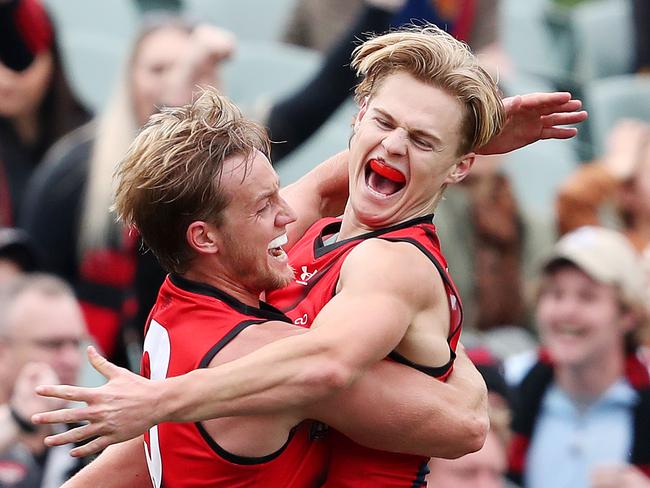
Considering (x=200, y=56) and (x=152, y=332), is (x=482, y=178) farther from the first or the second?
(x=152, y=332)

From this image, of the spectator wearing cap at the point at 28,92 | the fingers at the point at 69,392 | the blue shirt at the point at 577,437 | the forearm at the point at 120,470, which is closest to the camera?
the fingers at the point at 69,392

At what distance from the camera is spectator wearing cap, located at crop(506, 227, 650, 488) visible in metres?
5.46

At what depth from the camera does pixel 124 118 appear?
571 cm

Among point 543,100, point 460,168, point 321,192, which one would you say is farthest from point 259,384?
point 543,100

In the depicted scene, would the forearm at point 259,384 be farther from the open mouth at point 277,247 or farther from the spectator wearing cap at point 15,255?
the spectator wearing cap at point 15,255

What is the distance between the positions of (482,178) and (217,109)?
10.2 ft

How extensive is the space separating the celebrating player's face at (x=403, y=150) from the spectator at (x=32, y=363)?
6.26 ft

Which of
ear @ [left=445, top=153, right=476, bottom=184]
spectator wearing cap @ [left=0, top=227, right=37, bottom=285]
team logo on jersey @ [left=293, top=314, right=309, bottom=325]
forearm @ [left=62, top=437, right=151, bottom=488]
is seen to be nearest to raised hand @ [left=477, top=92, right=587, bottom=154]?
ear @ [left=445, top=153, right=476, bottom=184]

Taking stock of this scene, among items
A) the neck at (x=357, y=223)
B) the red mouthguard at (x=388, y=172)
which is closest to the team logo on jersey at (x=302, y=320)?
the neck at (x=357, y=223)

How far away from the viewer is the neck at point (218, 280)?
10.5 ft

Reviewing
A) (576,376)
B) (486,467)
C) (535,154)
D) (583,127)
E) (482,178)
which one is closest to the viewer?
(486,467)

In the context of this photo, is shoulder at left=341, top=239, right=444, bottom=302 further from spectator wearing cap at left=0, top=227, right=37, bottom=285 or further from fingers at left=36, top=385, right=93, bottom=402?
spectator wearing cap at left=0, top=227, right=37, bottom=285

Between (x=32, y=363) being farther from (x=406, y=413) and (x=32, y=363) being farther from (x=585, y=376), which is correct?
(x=406, y=413)

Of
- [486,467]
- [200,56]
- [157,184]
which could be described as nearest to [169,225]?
[157,184]
